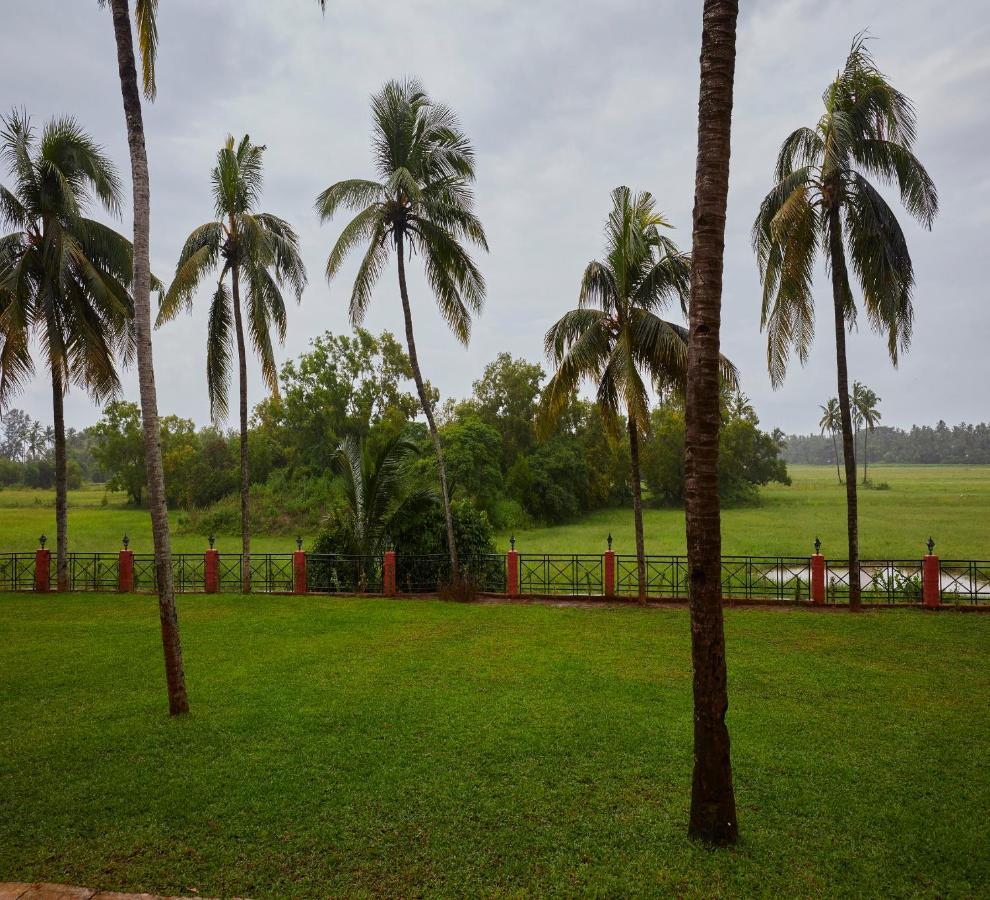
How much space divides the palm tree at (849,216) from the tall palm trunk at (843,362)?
0.02 meters

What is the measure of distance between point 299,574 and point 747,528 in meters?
22.9

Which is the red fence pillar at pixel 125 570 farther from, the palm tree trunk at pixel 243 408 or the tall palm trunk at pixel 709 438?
the tall palm trunk at pixel 709 438

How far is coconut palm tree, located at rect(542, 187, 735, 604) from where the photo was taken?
477 inches

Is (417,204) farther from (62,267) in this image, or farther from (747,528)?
(747,528)

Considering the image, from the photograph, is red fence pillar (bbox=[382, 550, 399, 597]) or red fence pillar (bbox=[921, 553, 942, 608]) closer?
red fence pillar (bbox=[921, 553, 942, 608])

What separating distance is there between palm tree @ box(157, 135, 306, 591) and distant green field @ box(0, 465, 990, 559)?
44.9 ft

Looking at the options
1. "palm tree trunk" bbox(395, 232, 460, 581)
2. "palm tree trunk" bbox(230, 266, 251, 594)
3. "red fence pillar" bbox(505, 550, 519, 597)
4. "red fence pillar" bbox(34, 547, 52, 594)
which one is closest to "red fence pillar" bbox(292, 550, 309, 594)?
"palm tree trunk" bbox(230, 266, 251, 594)

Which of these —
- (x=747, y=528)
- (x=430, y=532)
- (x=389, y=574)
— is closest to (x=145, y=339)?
(x=389, y=574)

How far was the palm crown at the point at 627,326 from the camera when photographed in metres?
12.1

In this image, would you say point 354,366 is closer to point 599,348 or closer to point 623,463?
point 623,463

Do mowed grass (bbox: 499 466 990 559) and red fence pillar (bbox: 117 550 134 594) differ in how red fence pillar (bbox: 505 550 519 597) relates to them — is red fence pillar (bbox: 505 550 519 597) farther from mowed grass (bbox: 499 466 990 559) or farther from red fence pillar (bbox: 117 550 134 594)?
mowed grass (bbox: 499 466 990 559)

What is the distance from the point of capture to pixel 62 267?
40.8 feet

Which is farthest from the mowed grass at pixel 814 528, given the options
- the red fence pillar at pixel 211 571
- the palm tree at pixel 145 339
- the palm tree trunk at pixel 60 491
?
the palm tree at pixel 145 339

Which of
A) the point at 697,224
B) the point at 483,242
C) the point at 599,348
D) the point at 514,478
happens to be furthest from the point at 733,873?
the point at 514,478
